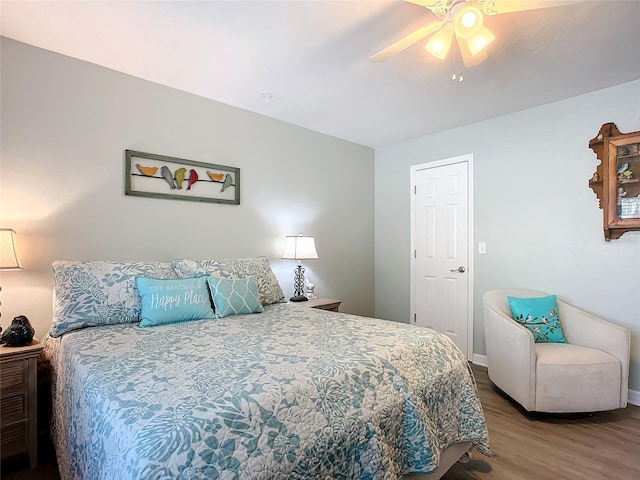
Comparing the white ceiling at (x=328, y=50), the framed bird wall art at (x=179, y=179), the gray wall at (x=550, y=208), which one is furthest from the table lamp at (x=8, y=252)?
the gray wall at (x=550, y=208)

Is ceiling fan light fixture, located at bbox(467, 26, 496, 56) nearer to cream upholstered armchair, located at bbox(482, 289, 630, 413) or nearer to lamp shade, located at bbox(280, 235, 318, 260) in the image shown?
cream upholstered armchair, located at bbox(482, 289, 630, 413)

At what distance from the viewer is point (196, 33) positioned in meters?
2.04

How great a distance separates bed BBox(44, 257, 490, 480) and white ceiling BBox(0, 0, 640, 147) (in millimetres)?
1389

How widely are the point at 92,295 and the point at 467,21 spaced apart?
242cm

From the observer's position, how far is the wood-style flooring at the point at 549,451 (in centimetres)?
181

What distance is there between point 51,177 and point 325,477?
2384 mm

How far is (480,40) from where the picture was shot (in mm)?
1733

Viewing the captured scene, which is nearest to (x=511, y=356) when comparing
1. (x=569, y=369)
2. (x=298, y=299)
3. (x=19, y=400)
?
(x=569, y=369)

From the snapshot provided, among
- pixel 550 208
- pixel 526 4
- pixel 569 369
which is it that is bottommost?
pixel 569 369

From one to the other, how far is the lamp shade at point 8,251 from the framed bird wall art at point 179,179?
776 mm

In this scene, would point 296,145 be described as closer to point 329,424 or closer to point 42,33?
point 42,33

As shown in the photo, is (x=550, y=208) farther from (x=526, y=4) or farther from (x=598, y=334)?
(x=526, y=4)

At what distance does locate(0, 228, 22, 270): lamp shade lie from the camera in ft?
6.07


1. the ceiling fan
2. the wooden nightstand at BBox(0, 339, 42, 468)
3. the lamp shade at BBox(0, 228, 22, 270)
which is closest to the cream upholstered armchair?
the ceiling fan
